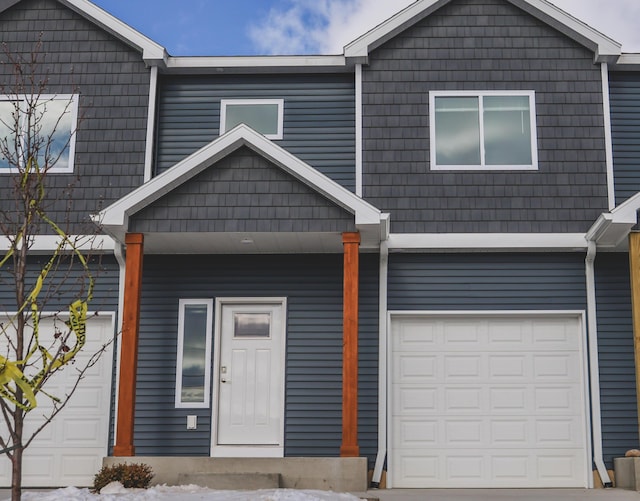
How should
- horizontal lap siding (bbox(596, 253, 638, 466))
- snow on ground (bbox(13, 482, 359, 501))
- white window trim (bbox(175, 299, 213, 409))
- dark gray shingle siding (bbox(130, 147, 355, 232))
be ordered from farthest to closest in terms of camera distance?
white window trim (bbox(175, 299, 213, 409)) → horizontal lap siding (bbox(596, 253, 638, 466)) → dark gray shingle siding (bbox(130, 147, 355, 232)) → snow on ground (bbox(13, 482, 359, 501))

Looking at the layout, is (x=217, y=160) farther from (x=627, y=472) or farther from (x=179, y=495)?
(x=627, y=472)

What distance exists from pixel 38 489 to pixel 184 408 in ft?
7.27

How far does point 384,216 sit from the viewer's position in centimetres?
1100

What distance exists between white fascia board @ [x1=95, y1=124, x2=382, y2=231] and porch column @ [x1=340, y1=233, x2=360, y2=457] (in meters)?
0.42

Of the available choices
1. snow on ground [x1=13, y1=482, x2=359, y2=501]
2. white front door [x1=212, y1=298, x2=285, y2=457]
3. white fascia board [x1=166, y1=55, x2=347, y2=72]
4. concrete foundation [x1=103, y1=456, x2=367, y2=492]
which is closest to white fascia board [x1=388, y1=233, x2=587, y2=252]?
white front door [x1=212, y1=298, x2=285, y2=457]

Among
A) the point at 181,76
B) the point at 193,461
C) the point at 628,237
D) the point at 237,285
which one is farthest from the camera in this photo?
the point at 181,76

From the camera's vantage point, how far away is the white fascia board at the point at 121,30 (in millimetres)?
12898

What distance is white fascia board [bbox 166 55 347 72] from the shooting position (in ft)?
42.7

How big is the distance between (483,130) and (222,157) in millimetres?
3860

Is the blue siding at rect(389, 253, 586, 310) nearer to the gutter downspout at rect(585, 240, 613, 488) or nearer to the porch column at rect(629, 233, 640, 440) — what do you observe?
the gutter downspout at rect(585, 240, 613, 488)

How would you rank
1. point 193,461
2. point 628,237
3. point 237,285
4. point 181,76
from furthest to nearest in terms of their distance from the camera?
point 181,76
point 237,285
point 628,237
point 193,461

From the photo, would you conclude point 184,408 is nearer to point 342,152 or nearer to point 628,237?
point 342,152

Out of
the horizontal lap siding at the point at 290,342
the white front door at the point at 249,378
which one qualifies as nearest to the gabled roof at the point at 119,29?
the horizontal lap siding at the point at 290,342

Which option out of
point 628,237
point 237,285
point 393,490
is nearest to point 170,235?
point 237,285
